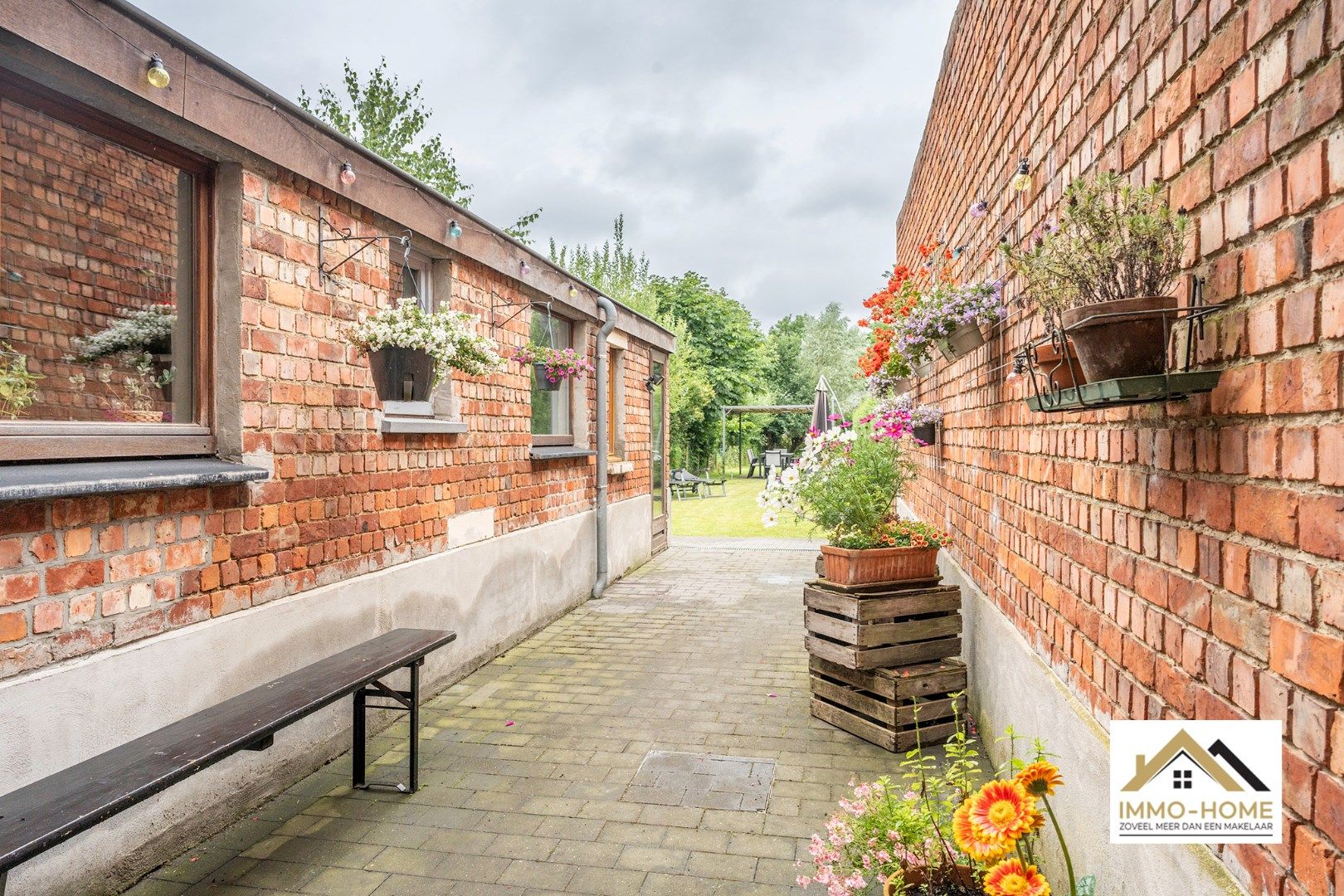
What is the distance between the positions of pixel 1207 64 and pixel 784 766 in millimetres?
3373

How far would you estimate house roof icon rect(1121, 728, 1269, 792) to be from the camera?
4.75 ft

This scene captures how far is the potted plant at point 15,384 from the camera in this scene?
2.57m

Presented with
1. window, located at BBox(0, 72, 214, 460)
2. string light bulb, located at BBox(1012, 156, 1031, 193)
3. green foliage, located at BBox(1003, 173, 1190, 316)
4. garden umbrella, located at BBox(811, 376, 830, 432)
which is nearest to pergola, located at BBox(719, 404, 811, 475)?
garden umbrella, located at BBox(811, 376, 830, 432)

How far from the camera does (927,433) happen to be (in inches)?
230

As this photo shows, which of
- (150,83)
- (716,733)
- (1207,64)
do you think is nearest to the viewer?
(1207,64)

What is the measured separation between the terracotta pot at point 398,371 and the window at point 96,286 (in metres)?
0.82

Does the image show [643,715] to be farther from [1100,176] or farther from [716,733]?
[1100,176]

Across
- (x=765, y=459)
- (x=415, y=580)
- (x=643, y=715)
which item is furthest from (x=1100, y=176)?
(x=765, y=459)

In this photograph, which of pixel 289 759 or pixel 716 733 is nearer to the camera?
pixel 289 759

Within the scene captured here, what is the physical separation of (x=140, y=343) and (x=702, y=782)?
3.09 meters

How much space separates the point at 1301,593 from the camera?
1.29 m

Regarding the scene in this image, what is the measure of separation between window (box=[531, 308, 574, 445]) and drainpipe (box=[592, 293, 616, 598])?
341 mm

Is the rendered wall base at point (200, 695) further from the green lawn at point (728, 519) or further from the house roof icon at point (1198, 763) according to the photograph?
the green lawn at point (728, 519)

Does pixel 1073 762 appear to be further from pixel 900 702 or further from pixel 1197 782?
pixel 900 702
